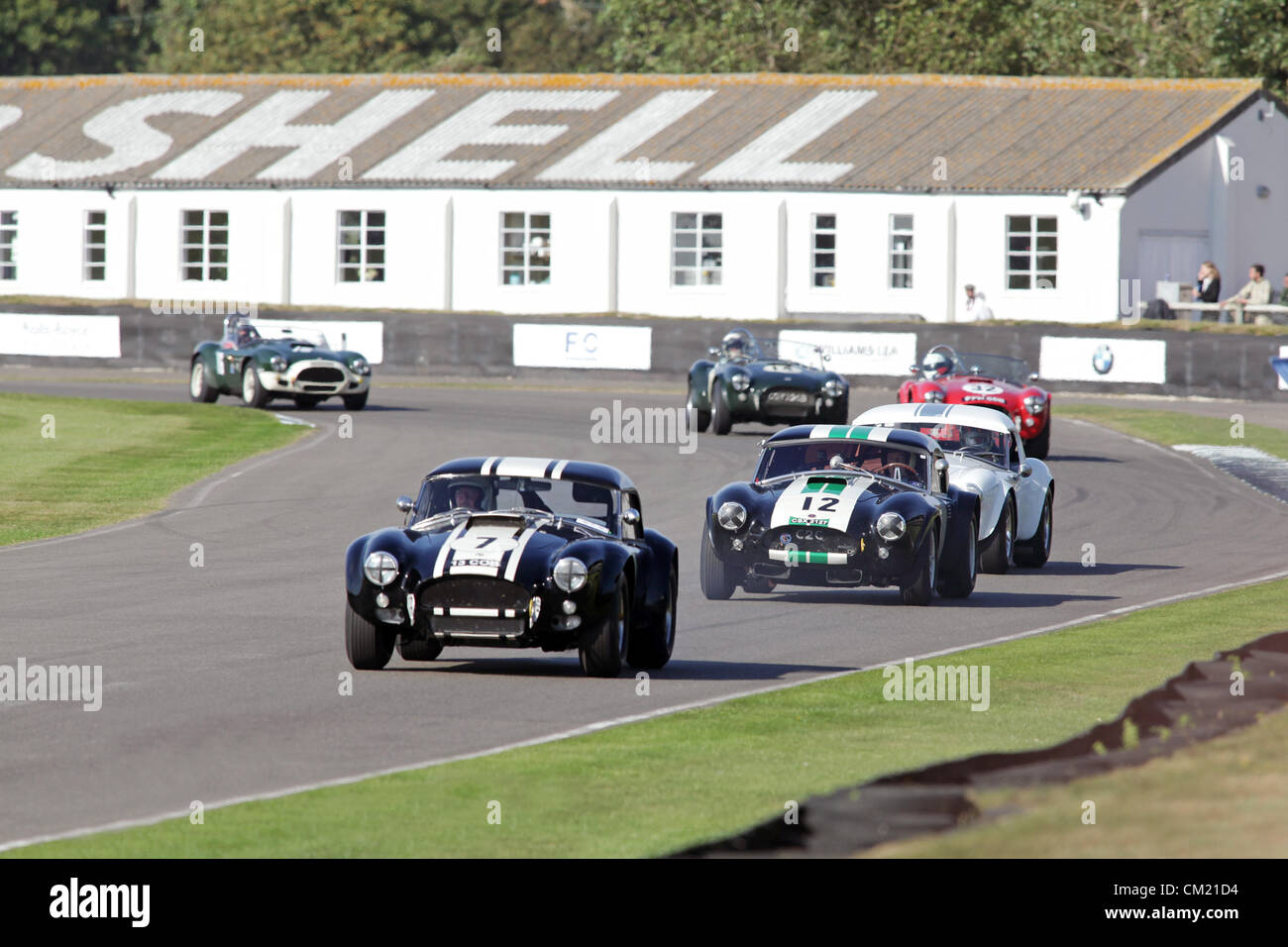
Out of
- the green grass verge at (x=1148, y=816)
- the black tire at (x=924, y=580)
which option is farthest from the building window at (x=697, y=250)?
the green grass verge at (x=1148, y=816)

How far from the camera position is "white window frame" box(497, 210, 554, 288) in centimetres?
5209

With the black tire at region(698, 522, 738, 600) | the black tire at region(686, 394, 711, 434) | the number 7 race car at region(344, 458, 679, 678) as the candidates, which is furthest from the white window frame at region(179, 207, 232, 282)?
the number 7 race car at region(344, 458, 679, 678)

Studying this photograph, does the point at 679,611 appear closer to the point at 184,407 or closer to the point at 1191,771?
the point at 1191,771

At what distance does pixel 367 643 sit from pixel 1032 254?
37.4 metres

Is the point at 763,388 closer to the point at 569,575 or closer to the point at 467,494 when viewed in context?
the point at 467,494

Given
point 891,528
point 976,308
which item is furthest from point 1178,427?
point 891,528

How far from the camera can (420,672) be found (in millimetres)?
12648

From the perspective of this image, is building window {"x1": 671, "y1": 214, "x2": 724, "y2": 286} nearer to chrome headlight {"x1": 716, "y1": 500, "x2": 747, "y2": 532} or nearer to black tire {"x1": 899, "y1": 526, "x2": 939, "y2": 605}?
black tire {"x1": 899, "y1": 526, "x2": 939, "y2": 605}

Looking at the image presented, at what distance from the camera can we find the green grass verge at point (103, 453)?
22.5 metres

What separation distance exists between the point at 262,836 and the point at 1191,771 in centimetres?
371

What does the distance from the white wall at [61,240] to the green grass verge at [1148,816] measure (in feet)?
162

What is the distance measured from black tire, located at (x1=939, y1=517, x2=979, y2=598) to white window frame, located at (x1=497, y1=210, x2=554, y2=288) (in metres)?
35.6

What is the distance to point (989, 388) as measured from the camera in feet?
90.3
